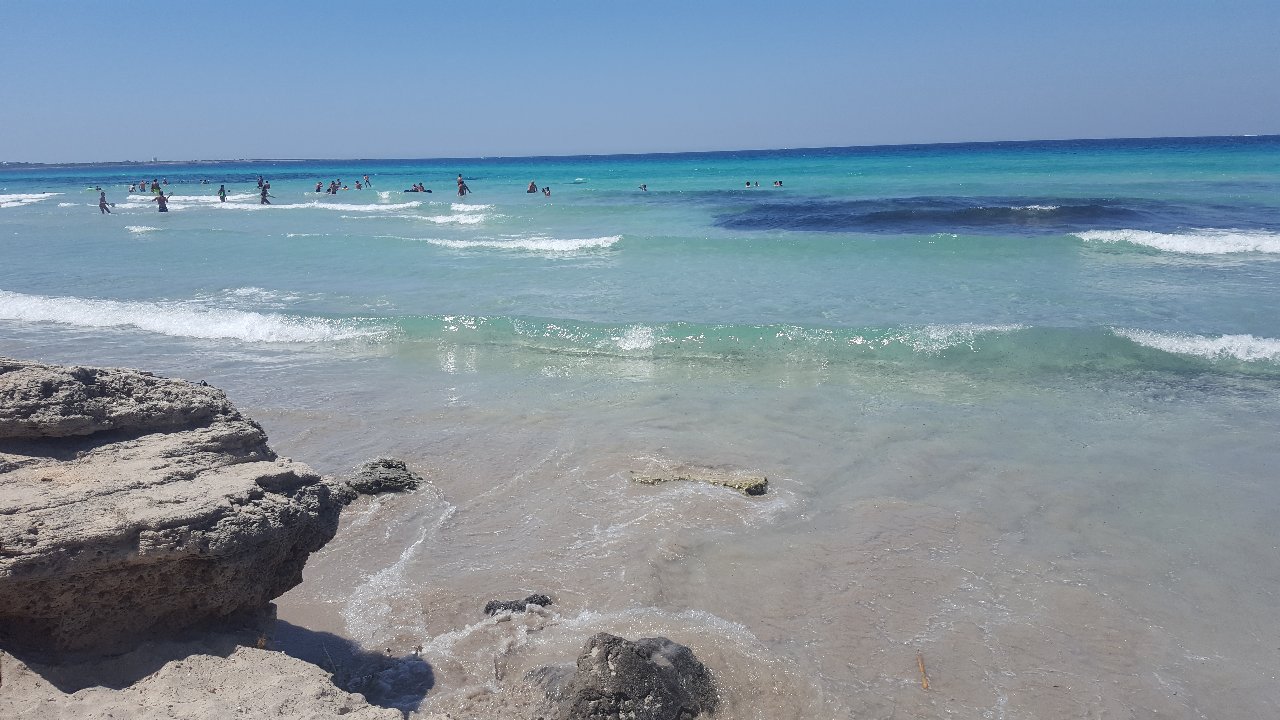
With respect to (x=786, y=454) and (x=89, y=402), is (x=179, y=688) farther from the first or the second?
(x=786, y=454)

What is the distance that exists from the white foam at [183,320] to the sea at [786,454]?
0.26 ft

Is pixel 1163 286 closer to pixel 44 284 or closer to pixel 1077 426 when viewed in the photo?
pixel 1077 426

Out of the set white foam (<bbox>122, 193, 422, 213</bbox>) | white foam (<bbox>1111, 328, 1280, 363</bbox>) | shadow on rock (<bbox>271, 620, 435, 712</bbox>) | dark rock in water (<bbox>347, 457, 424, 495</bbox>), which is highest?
white foam (<bbox>122, 193, 422, 213</bbox>)

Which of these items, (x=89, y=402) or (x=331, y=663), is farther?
(x=331, y=663)

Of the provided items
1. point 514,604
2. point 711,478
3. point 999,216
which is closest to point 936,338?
point 711,478

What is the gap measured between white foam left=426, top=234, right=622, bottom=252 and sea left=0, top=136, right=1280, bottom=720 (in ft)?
7.96

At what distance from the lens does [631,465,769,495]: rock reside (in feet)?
20.8

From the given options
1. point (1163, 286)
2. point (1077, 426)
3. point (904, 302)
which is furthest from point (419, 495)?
point (1163, 286)

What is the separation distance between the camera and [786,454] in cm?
713

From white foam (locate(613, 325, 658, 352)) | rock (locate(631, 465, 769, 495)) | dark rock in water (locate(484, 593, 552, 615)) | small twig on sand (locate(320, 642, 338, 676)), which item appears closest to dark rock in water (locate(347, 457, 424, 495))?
Result: rock (locate(631, 465, 769, 495))

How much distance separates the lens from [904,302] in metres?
13.3

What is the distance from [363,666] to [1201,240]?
68.1 feet

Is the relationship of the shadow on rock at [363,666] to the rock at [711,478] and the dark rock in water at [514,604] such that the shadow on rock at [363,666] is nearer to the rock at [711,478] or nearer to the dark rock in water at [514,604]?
the dark rock in water at [514,604]

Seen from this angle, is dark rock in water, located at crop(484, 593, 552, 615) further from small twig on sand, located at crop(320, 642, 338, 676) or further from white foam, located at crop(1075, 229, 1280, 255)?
white foam, located at crop(1075, 229, 1280, 255)
